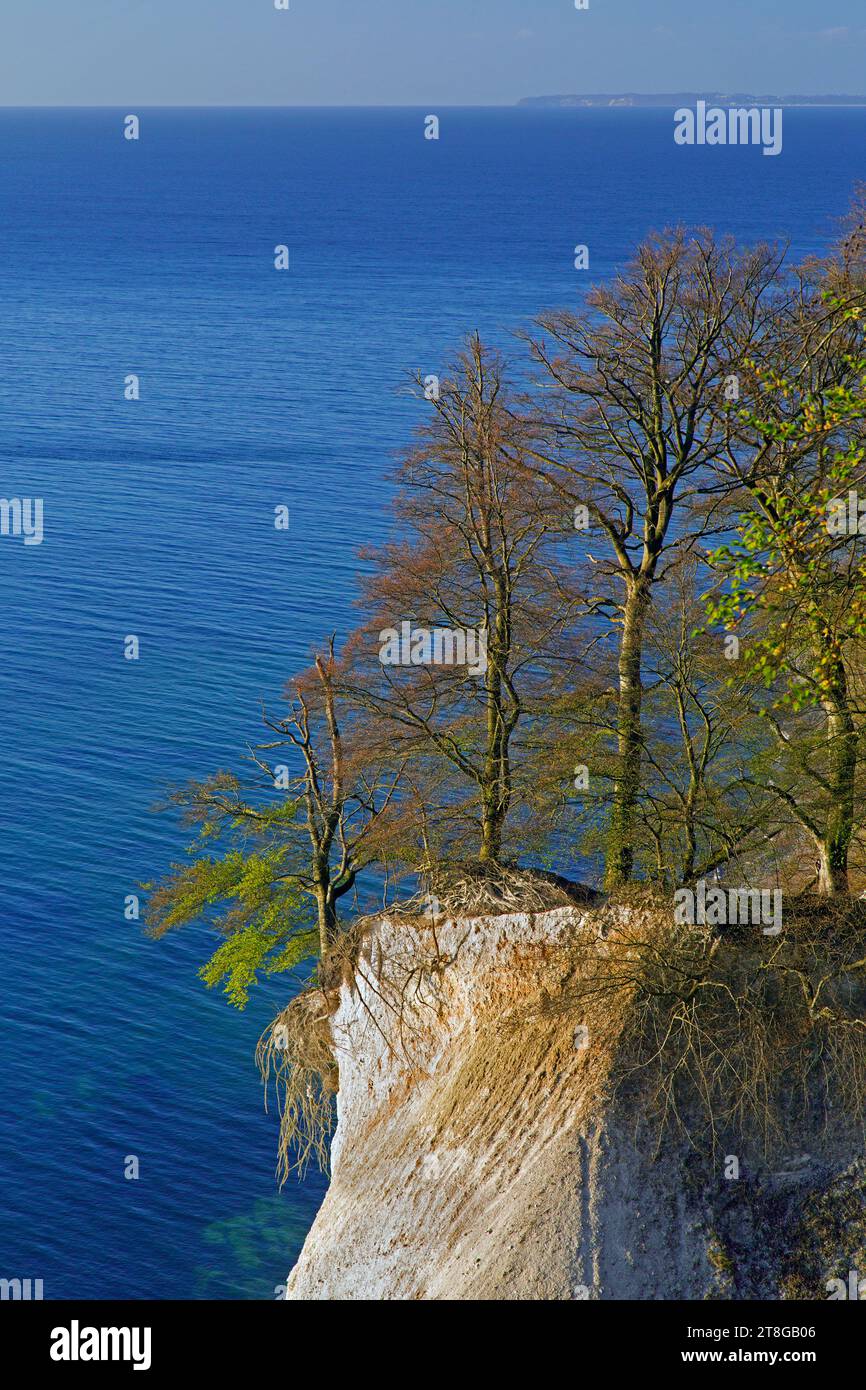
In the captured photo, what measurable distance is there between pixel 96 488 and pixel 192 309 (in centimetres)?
7208

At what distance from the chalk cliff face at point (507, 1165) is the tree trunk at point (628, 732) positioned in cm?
449

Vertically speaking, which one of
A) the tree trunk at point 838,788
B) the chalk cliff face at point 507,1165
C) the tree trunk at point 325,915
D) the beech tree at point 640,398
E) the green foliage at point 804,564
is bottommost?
the chalk cliff face at point 507,1165

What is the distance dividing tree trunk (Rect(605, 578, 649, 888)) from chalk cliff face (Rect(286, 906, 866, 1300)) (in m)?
4.49

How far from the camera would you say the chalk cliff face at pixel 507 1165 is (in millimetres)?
24453

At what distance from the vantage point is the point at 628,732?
106ft

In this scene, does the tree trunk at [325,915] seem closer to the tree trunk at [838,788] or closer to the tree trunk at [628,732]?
the tree trunk at [628,732]

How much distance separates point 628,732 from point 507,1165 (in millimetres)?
9954

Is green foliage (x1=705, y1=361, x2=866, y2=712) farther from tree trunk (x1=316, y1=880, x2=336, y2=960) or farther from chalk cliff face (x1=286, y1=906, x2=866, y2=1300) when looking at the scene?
tree trunk (x1=316, y1=880, x2=336, y2=960)

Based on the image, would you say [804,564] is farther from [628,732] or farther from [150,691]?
[150,691]

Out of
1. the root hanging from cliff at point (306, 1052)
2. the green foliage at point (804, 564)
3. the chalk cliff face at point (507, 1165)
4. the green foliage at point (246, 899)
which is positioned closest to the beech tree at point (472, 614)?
the chalk cliff face at point (507, 1165)

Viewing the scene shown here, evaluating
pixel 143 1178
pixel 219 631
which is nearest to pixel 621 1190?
pixel 143 1178

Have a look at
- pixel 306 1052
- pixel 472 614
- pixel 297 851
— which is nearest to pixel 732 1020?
pixel 472 614

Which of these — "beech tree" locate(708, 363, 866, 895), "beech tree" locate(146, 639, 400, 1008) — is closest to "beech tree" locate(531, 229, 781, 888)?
"beech tree" locate(708, 363, 866, 895)
